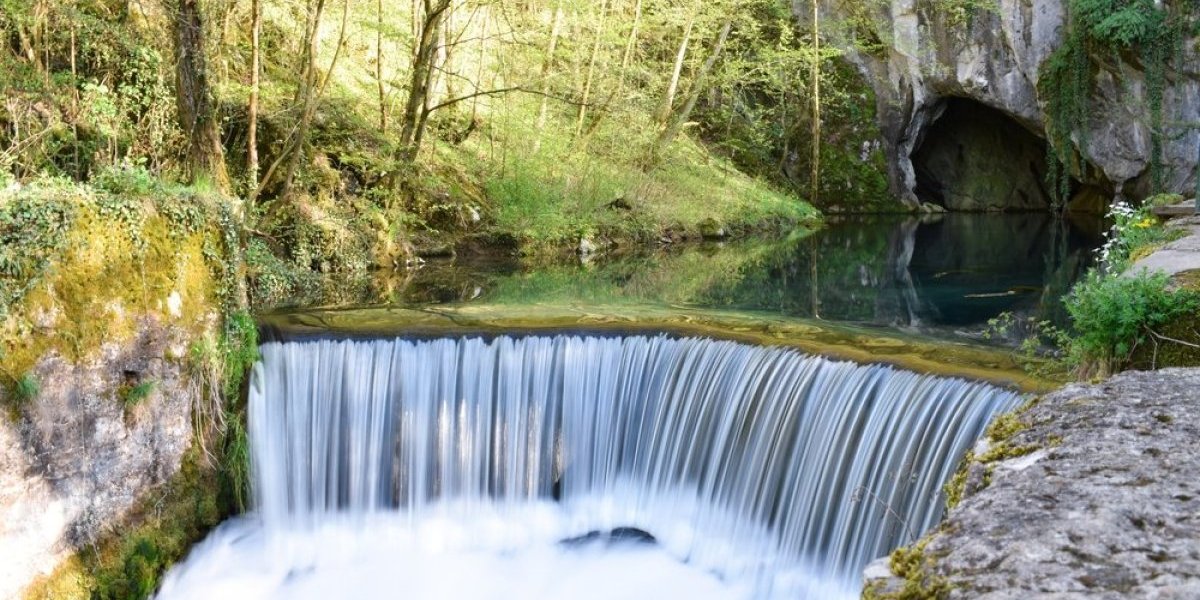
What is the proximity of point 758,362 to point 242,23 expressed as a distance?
10.0 metres

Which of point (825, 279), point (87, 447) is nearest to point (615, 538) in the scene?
point (87, 447)

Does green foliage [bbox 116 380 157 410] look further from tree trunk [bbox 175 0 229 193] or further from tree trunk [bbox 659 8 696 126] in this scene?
tree trunk [bbox 659 8 696 126]

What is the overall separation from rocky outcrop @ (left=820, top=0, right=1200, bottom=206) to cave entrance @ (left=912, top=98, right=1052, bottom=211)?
2.39 m

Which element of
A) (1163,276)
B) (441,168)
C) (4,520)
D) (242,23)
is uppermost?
(242,23)

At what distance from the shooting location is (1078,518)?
1.97m

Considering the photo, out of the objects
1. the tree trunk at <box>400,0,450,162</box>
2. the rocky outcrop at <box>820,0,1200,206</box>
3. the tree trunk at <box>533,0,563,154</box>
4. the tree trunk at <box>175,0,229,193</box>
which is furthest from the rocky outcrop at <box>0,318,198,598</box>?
the rocky outcrop at <box>820,0,1200,206</box>

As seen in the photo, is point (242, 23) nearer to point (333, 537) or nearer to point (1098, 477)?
point (333, 537)

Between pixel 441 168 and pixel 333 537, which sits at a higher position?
pixel 441 168

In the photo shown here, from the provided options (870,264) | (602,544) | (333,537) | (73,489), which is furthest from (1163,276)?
(870,264)

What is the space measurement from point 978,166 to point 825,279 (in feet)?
64.0

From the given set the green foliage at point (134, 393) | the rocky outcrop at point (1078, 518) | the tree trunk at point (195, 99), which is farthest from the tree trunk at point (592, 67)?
the rocky outcrop at point (1078, 518)

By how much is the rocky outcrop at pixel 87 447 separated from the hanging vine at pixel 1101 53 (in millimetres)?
19425

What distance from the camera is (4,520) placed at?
18.2 ft

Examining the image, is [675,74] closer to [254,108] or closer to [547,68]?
[547,68]
